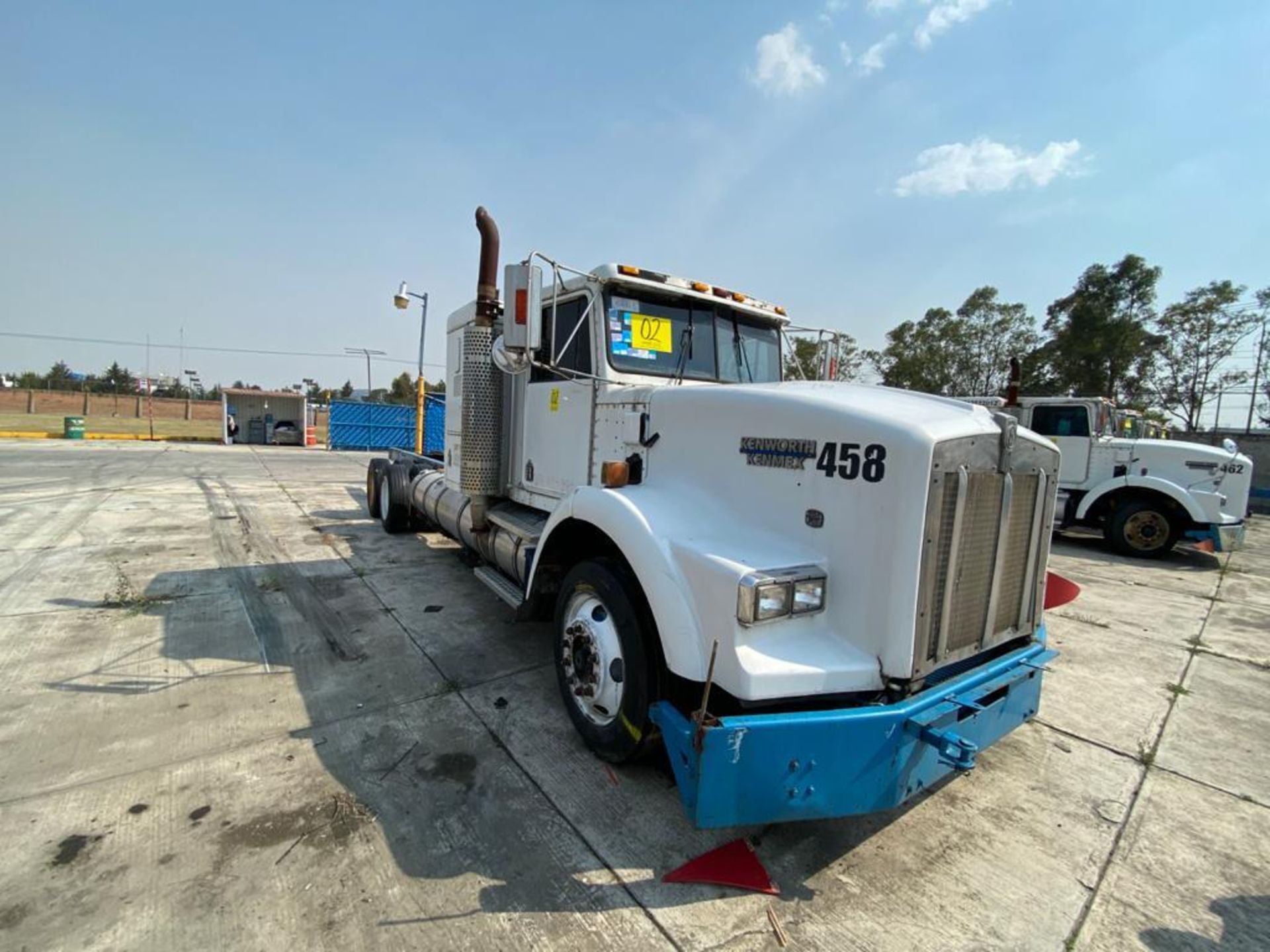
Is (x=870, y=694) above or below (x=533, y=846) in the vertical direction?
above

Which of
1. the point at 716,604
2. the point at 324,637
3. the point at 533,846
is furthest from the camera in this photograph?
the point at 324,637

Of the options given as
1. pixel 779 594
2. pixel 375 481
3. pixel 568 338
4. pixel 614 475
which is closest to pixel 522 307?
pixel 568 338

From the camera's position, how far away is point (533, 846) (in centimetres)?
227

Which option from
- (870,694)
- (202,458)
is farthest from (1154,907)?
(202,458)

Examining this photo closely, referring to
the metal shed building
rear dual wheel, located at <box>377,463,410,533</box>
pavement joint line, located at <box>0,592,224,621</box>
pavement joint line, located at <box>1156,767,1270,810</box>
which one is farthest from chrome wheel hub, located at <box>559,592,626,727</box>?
the metal shed building

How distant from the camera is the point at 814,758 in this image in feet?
6.29

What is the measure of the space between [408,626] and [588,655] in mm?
2349

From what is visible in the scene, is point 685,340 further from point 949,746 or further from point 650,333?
point 949,746

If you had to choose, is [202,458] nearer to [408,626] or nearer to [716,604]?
[408,626]

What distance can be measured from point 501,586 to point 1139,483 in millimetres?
10059

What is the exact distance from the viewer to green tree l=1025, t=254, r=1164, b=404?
27.4 meters

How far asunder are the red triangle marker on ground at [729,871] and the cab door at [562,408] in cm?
219

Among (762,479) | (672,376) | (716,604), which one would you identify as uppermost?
(672,376)

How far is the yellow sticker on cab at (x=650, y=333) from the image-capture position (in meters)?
3.62
